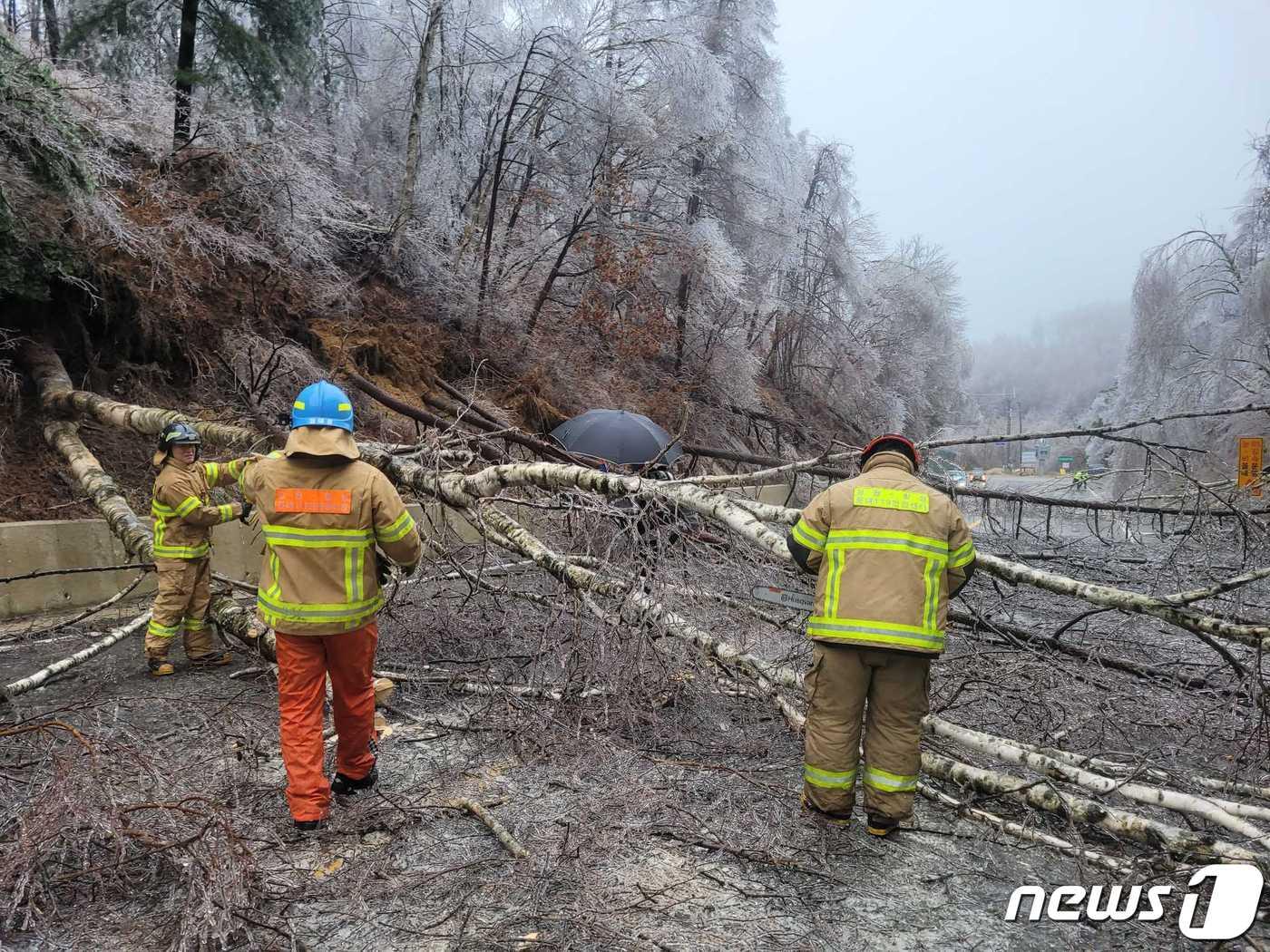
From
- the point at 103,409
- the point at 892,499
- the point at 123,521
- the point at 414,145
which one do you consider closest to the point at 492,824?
the point at 892,499

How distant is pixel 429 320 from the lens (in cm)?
1279

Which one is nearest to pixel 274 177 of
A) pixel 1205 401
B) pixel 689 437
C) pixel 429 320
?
pixel 429 320

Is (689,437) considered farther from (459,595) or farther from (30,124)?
(30,124)

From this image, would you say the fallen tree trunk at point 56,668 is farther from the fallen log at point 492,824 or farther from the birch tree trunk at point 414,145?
the birch tree trunk at point 414,145

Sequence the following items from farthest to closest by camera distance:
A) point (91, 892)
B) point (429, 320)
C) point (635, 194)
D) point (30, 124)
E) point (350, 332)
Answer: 1. point (635, 194)
2. point (429, 320)
3. point (350, 332)
4. point (30, 124)
5. point (91, 892)

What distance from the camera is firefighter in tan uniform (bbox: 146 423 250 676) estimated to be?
497 centimetres

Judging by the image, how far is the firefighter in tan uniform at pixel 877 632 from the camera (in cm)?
306

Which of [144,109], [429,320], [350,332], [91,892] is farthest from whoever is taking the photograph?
[429,320]

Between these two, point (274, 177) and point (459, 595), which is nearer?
point (459, 595)

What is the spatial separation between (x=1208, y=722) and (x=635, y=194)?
1303 centimetres

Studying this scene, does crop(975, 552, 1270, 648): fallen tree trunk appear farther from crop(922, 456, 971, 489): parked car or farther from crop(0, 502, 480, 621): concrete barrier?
crop(0, 502, 480, 621): concrete barrier

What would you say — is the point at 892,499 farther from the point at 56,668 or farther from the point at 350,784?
the point at 56,668

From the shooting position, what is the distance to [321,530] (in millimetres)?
3168

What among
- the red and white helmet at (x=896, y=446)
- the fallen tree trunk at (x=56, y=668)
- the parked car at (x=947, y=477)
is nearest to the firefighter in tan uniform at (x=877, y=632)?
the red and white helmet at (x=896, y=446)
